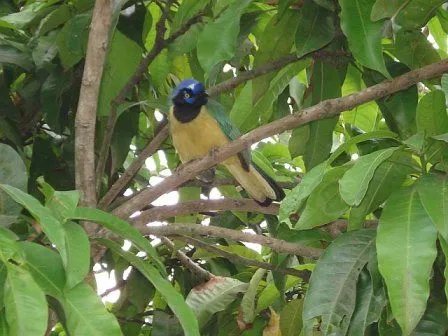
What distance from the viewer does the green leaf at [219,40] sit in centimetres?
211

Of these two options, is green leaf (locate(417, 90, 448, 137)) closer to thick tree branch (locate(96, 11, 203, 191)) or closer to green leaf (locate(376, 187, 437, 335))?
green leaf (locate(376, 187, 437, 335))

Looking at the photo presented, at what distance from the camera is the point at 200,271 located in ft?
9.61

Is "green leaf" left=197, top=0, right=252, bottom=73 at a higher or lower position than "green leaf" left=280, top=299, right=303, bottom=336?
higher

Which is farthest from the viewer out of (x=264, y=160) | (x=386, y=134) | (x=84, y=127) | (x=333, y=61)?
(x=264, y=160)

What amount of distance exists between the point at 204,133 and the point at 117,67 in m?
0.85

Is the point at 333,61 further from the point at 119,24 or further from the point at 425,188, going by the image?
the point at 425,188

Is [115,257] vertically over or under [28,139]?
under

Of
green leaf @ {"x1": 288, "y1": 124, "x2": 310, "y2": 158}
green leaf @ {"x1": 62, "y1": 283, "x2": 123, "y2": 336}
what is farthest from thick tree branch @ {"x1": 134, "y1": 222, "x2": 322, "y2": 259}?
green leaf @ {"x1": 62, "y1": 283, "x2": 123, "y2": 336}

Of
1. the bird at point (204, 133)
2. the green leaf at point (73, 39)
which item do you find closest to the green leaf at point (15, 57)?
the green leaf at point (73, 39)

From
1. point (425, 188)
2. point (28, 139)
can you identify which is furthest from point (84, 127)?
point (28, 139)

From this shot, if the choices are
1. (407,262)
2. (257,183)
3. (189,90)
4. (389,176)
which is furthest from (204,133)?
(407,262)

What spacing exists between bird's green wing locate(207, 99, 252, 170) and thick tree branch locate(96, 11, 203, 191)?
0.59m

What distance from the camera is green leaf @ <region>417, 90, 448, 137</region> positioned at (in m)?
1.96

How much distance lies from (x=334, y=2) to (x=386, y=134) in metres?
0.66
